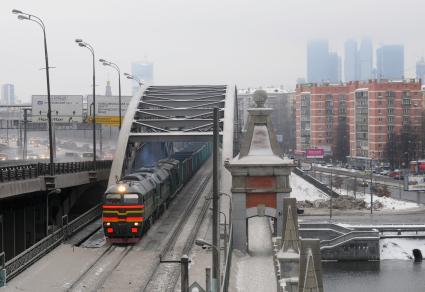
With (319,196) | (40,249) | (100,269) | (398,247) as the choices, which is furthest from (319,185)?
(100,269)

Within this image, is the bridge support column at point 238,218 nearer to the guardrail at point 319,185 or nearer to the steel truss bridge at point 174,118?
the steel truss bridge at point 174,118

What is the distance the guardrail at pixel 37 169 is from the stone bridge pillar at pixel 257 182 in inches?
404

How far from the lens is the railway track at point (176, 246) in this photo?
94.9 feet

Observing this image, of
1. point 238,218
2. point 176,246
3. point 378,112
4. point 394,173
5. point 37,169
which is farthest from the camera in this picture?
point 378,112

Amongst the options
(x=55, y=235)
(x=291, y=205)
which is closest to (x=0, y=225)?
(x=55, y=235)

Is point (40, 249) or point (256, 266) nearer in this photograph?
point (256, 266)

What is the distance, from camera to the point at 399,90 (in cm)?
12600

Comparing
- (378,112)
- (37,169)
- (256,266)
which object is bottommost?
(256,266)

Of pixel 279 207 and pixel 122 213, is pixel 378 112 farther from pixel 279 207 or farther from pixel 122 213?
pixel 279 207

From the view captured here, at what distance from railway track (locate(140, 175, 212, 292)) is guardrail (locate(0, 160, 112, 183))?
24.5ft

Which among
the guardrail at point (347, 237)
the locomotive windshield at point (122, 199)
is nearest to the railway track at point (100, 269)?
the locomotive windshield at point (122, 199)

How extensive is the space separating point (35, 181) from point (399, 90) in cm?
9907

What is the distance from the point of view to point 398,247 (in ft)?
216

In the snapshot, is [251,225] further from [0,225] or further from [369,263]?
[369,263]
